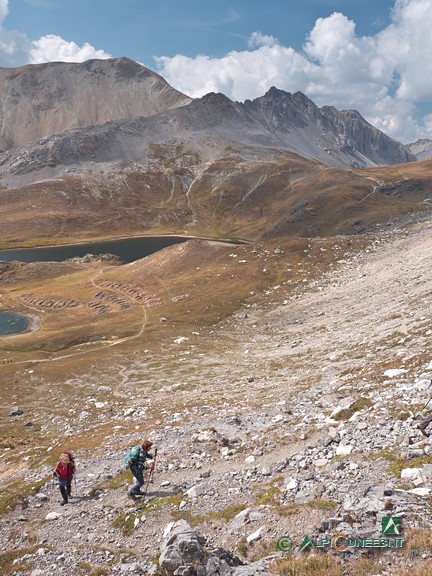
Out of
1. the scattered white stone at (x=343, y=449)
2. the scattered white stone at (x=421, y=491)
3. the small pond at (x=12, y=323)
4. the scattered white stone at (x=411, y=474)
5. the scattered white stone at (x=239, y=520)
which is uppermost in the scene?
the small pond at (x=12, y=323)

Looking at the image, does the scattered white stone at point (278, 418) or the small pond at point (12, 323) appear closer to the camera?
the scattered white stone at point (278, 418)

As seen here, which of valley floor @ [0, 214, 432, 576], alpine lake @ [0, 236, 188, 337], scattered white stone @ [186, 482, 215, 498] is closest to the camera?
valley floor @ [0, 214, 432, 576]

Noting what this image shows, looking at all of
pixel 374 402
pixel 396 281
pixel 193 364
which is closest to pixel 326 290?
pixel 396 281

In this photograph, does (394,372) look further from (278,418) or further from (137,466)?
(137,466)

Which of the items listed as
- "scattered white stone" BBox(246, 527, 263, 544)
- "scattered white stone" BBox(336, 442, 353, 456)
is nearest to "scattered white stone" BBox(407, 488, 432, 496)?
"scattered white stone" BBox(336, 442, 353, 456)

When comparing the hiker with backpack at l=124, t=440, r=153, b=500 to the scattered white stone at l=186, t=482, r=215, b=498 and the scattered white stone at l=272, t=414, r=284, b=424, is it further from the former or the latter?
the scattered white stone at l=272, t=414, r=284, b=424

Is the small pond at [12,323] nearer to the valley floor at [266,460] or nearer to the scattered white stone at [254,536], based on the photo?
the valley floor at [266,460]

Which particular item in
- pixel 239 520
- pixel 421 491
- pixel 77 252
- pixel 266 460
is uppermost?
pixel 77 252

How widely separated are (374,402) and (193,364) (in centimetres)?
2728

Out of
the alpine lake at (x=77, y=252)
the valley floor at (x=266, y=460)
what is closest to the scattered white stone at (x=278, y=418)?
the valley floor at (x=266, y=460)

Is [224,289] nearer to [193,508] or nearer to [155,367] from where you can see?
[155,367]

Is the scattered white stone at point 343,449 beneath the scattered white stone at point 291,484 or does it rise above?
above

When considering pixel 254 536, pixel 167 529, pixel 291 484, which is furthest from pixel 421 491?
pixel 167 529

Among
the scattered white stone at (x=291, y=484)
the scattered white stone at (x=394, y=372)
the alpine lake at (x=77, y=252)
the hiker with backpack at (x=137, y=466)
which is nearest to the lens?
the scattered white stone at (x=291, y=484)
